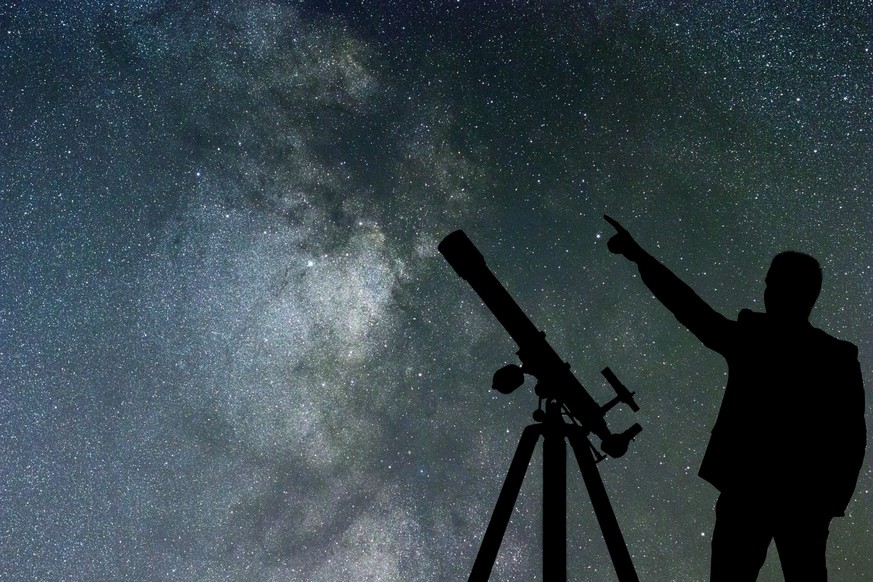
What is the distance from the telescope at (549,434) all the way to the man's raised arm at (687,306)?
823 millimetres

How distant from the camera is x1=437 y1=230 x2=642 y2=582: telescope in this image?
259 cm

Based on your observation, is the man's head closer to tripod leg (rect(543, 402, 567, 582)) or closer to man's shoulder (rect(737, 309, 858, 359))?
man's shoulder (rect(737, 309, 858, 359))

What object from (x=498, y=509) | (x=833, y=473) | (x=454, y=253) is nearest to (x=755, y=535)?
(x=833, y=473)

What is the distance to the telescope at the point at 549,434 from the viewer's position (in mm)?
2588

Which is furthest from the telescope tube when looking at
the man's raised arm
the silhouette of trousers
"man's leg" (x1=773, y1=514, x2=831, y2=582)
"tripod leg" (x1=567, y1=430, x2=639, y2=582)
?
"man's leg" (x1=773, y1=514, x2=831, y2=582)

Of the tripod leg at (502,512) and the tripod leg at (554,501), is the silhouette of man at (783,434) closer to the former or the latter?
the tripod leg at (554,501)

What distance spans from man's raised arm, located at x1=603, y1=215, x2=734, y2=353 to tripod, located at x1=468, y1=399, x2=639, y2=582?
2.80 feet

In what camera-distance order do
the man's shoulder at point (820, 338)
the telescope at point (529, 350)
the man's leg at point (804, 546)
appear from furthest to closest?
the telescope at point (529, 350)
the man's shoulder at point (820, 338)
the man's leg at point (804, 546)

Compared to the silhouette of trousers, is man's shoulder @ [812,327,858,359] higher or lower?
higher

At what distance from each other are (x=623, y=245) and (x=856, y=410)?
3.48 ft

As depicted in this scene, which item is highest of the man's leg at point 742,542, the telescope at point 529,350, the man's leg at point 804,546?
the telescope at point 529,350

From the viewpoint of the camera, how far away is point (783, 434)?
217 cm

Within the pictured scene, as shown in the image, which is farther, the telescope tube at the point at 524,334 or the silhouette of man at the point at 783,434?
the telescope tube at the point at 524,334

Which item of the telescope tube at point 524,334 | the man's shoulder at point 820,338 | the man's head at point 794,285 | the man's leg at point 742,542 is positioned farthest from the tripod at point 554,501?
the man's head at point 794,285
